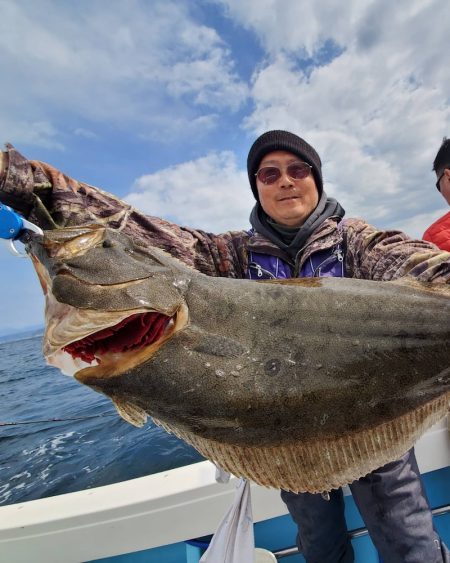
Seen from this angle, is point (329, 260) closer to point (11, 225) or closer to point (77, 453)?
point (11, 225)

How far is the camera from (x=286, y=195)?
112 inches

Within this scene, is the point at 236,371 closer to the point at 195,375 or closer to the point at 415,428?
the point at 195,375

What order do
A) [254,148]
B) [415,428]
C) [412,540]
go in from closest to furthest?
[415,428] → [412,540] → [254,148]

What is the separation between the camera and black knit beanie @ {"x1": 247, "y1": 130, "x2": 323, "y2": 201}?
289 centimetres

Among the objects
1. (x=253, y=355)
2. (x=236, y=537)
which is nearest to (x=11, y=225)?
(x=253, y=355)

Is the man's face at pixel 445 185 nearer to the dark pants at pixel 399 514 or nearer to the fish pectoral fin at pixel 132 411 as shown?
the dark pants at pixel 399 514

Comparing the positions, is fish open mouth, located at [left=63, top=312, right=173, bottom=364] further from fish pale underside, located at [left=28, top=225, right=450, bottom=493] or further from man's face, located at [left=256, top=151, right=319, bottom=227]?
man's face, located at [left=256, top=151, right=319, bottom=227]

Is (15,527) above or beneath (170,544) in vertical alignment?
above

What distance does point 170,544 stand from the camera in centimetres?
A: 336

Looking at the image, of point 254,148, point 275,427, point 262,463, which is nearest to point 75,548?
point 262,463

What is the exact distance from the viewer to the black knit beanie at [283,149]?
289 cm

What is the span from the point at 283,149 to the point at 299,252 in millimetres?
812

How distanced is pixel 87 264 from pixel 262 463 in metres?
1.11

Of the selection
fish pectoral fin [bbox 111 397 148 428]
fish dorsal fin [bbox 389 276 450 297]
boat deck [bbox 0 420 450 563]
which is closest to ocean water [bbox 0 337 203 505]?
boat deck [bbox 0 420 450 563]
